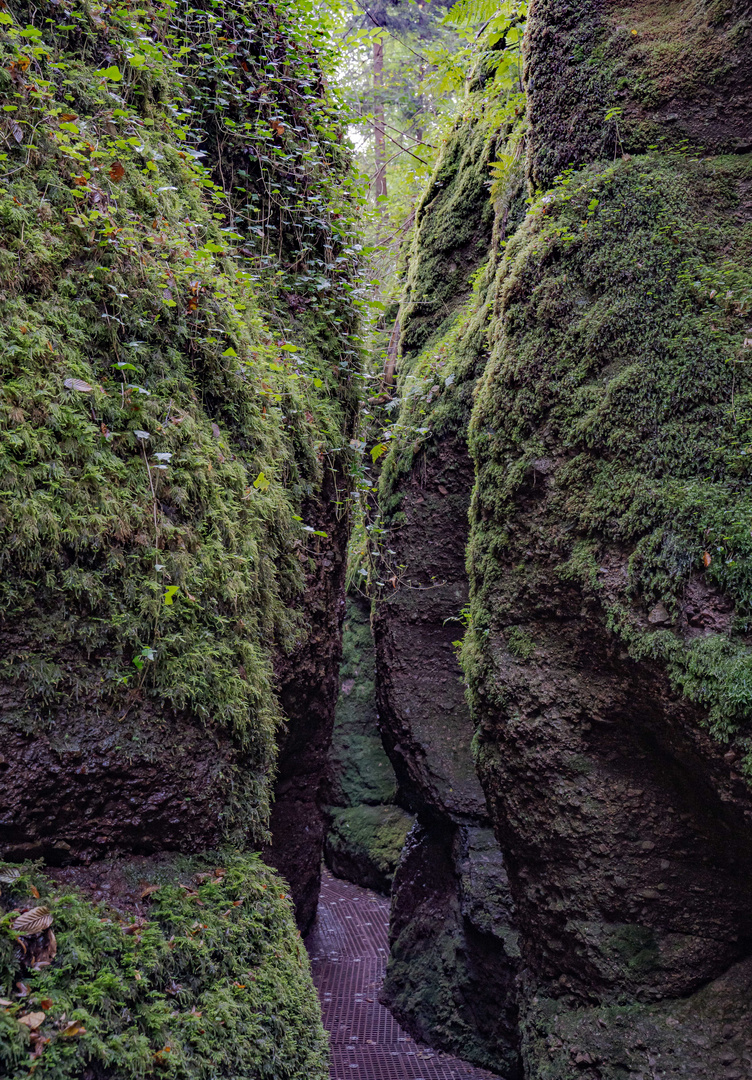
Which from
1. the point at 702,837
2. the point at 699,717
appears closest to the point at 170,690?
the point at 699,717

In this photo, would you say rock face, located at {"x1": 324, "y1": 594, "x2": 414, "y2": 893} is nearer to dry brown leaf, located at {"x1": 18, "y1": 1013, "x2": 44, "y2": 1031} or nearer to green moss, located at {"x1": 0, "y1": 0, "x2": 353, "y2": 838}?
green moss, located at {"x1": 0, "y1": 0, "x2": 353, "y2": 838}

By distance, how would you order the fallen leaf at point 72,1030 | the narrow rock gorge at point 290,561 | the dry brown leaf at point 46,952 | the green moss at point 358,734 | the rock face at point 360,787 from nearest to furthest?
the fallen leaf at point 72,1030 → the dry brown leaf at point 46,952 → the narrow rock gorge at point 290,561 → the rock face at point 360,787 → the green moss at point 358,734

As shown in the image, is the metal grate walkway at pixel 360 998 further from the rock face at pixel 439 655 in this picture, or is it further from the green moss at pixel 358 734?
the green moss at pixel 358 734

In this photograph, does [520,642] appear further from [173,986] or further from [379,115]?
[379,115]

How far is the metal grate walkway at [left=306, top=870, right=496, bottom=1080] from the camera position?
18.9 ft

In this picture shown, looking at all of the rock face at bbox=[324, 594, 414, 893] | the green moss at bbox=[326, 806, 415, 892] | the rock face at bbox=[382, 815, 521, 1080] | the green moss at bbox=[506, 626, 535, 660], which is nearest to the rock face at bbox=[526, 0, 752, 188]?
the green moss at bbox=[506, 626, 535, 660]

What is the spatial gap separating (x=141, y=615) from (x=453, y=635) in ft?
15.5

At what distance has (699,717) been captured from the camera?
9.91ft

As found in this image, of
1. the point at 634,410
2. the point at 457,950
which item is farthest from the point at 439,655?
the point at 634,410

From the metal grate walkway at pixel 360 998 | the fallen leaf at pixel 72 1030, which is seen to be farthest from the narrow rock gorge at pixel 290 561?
the metal grate walkway at pixel 360 998

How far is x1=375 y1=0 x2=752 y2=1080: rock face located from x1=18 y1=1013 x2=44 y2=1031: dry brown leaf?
8.67 ft

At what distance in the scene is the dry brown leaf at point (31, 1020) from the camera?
6.82 ft

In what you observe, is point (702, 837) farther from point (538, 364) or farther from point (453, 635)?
point (453, 635)

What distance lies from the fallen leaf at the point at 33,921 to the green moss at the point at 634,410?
261 centimetres
